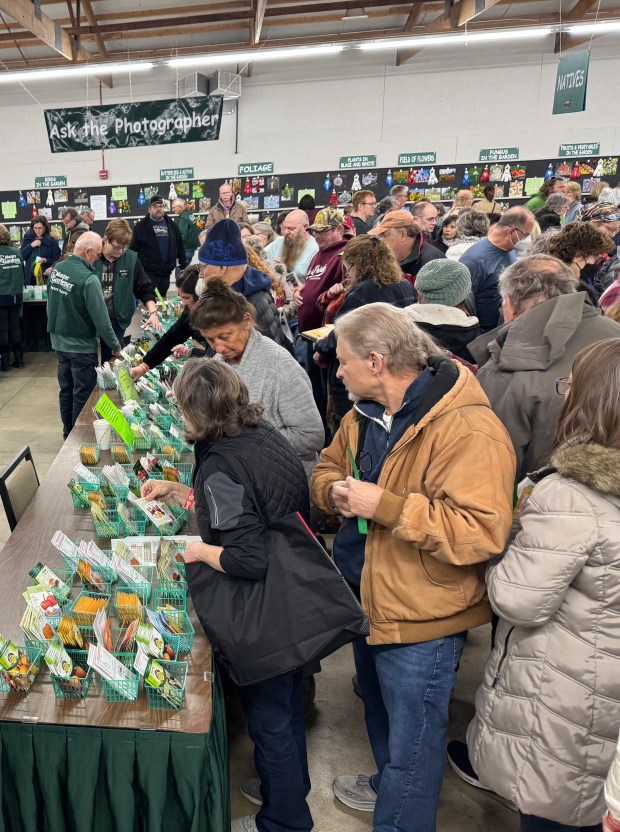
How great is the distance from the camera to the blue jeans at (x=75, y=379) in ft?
16.7

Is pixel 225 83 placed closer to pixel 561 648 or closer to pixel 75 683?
pixel 75 683

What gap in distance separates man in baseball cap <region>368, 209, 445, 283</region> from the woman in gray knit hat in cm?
114

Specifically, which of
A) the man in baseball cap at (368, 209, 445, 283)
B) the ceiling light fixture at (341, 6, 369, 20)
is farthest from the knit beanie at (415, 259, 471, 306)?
the ceiling light fixture at (341, 6, 369, 20)

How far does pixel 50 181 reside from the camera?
41.0ft

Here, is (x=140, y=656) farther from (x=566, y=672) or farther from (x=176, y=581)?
(x=566, y=672)

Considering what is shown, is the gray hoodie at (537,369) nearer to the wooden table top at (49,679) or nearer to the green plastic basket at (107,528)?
the wooden table top at (49,679)

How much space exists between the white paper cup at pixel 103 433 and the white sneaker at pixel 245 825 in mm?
1831

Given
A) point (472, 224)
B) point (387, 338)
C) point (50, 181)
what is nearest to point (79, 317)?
point (472, 224)

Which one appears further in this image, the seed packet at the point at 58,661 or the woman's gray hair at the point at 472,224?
the woman's gray hair at the point at 472,224

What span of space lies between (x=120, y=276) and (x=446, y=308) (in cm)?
405

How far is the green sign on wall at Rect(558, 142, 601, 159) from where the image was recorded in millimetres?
11047

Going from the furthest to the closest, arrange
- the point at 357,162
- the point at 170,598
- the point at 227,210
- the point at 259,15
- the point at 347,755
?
the point at 357,162, the point at 259,15, the point at 227,210, the point at 347,755, the point at 170,598

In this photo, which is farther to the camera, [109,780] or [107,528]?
[107,528]

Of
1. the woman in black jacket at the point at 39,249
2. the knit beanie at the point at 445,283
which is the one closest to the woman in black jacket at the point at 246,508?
the knit beanie at the point at 445,283
